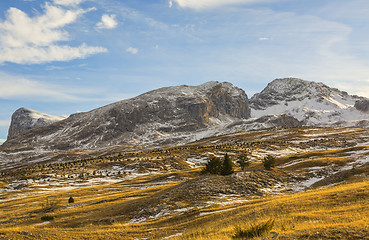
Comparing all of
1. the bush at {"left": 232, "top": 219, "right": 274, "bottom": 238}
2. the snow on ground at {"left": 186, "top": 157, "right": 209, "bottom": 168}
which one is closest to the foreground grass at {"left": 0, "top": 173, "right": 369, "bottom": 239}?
A: the bush at {"left": 232, "top": 219, "right": 274, "bottom": 238}

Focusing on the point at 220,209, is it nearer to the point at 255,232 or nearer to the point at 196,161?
the point at 255,232

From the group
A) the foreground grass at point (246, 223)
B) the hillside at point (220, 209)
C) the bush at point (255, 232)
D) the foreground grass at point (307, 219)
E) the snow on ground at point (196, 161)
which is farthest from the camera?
the snow on ground at point (196, 161)

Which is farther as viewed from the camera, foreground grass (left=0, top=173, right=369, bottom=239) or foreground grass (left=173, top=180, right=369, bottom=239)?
foreground grass (left=0, top=173, right=369, bottom=239)

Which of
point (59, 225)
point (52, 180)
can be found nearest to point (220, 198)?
point (59, 225)

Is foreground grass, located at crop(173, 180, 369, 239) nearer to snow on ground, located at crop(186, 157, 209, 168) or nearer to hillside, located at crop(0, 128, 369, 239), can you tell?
hillside, located at crop(0, 128, 369, 239)

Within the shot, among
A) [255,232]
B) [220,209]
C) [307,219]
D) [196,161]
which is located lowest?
[196,161]

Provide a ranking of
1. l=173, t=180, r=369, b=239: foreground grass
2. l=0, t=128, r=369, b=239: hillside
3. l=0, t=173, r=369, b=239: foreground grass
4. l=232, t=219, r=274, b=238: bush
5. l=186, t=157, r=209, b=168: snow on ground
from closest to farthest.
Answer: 1. l=173, t=180, r=369, b=239: foreground grass
2. l=0, t=173, r=369, b=239: foreground grass
3. l=232, t=219, r=274, b=238: bush
4. l=0, t=128, r=369, b=239: hillside
5. l=186, t=157, r=209, b=168: snow on ground

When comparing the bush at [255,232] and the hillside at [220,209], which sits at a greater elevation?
the bush at [255,232]

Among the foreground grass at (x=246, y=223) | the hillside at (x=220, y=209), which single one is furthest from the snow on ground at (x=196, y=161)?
the foreground grass at (x=246, y=223)

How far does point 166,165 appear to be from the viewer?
10094cm

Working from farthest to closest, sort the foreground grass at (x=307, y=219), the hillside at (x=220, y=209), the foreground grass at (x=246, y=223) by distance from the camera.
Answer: the hillside at (x=220, y=209)
the foreground grass at (x=246, y=223)
the foreground grass at (x=307, y=219)

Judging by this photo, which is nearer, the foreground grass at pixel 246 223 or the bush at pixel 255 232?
the foreground grass at pixel 246 223

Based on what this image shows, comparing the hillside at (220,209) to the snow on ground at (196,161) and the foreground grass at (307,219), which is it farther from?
the snow on ground at (196,161)

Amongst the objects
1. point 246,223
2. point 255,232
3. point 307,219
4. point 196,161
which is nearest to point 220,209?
point 246,223
